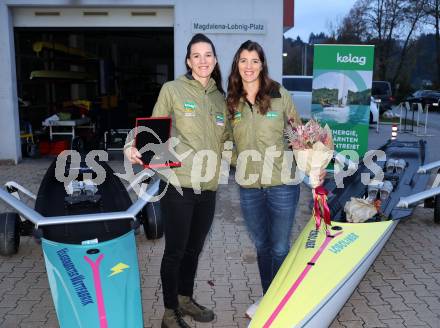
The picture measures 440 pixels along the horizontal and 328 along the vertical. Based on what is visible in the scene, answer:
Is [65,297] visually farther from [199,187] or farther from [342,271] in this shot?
[342,271]

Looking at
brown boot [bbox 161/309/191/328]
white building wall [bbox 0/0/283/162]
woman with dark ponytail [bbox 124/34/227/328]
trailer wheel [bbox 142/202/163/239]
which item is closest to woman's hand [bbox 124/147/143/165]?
woman with dark ponytail [bbox 124/34/227/328]

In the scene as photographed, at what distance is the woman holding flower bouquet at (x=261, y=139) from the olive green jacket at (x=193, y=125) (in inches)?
6.5

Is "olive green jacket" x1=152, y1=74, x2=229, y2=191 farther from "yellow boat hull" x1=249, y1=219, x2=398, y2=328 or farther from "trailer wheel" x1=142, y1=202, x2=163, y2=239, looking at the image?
"trailer wheel" x1=142, y1=202, x2=163, y2=239

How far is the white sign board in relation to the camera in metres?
9.63

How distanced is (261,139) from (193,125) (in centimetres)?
46

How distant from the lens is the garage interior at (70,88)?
38.7ft

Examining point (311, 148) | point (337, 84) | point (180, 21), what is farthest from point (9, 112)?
point (311, 148)

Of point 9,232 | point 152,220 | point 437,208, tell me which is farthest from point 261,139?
point 437,208

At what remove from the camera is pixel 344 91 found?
8656 mm

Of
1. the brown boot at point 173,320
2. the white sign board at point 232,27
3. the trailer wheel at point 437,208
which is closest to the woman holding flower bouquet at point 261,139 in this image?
the brown boot at point 173,320

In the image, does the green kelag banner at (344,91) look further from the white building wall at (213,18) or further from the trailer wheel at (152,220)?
the trailer wheel at (152,220)

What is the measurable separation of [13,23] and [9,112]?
183cm

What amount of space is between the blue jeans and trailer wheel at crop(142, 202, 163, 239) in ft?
6.64

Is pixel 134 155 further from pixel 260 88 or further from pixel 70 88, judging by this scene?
pixel 70 88
